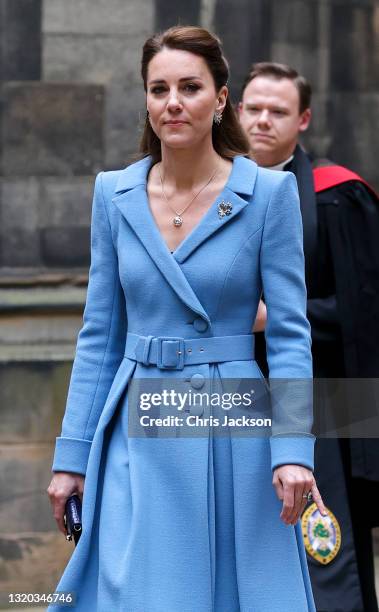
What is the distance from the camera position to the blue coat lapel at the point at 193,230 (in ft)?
12.8

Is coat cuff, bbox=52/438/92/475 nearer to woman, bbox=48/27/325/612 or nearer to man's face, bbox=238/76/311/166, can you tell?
woman, bbox=48/27/325/612

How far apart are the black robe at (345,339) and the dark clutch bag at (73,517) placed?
146cm

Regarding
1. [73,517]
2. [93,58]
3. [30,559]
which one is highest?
[93,58]

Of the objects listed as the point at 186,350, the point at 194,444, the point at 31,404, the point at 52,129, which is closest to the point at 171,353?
the point at 186,350

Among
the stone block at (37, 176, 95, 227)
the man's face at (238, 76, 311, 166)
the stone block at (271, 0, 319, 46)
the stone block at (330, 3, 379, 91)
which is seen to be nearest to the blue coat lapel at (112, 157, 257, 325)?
the man's face at (238, 76, 311, 166)

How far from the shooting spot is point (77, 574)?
3928 millimetres

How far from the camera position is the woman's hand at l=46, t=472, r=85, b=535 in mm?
3990

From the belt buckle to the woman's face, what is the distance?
504 millimetres

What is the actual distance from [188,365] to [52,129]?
12.0 ft

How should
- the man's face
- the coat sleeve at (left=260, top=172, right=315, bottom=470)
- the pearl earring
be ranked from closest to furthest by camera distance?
1. the coat sleeve at (left=260, top=172, right=315, bottom=470)
2. the pearl earring
3. the man's face

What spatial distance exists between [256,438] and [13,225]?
365cm

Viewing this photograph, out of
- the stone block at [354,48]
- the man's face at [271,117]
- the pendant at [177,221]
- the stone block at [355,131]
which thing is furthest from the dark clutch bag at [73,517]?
the stone block at [354,48]

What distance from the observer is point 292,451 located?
3.78 meters

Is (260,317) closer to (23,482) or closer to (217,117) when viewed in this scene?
(217,117)
